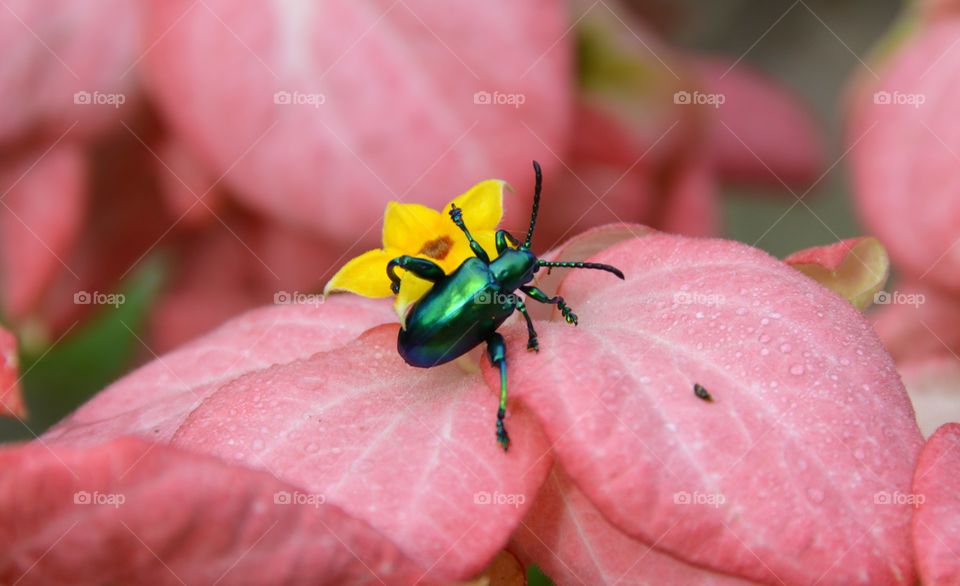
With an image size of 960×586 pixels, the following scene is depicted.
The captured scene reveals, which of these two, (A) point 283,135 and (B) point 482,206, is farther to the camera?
(A) point 283,135

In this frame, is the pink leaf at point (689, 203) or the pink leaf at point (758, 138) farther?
the pink leaf at point (758, 138)

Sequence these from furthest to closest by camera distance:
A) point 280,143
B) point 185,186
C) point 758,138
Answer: point 758,138
point 185,186
point 280,143

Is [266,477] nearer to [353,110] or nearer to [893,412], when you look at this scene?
[893,412]

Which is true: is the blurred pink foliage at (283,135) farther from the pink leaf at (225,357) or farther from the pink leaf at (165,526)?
the pink leaf at (165,526)

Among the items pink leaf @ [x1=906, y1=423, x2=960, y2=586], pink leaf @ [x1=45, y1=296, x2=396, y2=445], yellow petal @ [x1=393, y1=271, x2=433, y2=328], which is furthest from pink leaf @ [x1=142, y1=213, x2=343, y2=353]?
pink leaf @ [x1=906, y1=423, x2=960, y2=586]

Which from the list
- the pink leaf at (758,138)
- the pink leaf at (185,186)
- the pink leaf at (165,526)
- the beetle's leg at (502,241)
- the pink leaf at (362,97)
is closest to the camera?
the pink leaf at (165,526)

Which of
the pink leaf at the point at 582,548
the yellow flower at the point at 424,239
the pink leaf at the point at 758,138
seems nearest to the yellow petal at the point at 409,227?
the yellow flower at the point at 424,239

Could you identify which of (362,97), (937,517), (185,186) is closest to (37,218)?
(185,186)

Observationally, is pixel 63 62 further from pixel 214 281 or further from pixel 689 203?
pixel 689 203
